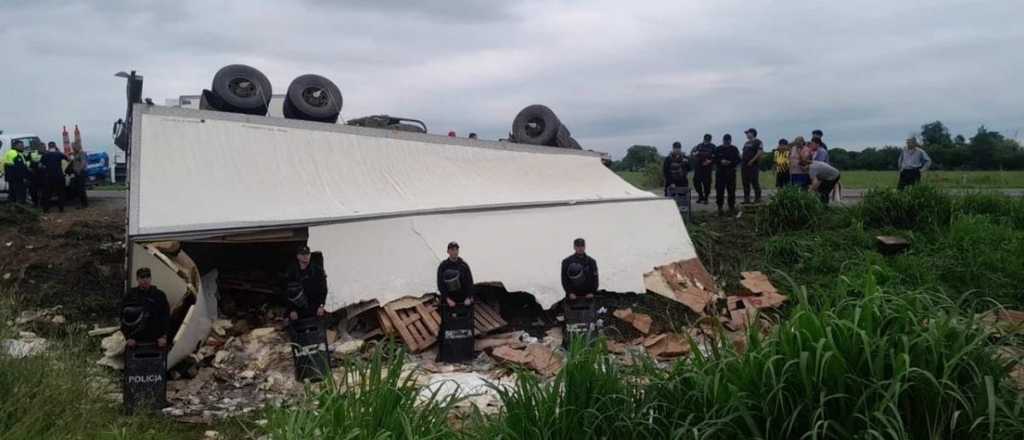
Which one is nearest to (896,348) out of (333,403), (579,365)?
(579,365)

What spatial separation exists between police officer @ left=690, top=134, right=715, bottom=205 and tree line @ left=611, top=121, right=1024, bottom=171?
1638 centimetres

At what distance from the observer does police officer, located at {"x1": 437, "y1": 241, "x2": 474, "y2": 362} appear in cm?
813

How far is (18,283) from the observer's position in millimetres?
10062

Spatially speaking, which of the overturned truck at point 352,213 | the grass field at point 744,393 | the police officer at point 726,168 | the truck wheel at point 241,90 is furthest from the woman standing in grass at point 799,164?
the grass field at point 744,393

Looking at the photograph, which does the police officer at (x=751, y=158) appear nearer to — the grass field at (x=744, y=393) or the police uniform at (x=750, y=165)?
the police uniform at (x=750, y=165)

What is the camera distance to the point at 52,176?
1602cm

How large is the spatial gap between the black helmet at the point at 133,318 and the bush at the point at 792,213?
29.6 ft

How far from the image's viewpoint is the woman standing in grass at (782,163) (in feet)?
48.4

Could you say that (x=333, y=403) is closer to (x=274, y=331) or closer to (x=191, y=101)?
(x=274, y=331)

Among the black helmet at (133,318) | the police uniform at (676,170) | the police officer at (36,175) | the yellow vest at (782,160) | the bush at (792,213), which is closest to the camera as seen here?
the black helmet at (133,318)

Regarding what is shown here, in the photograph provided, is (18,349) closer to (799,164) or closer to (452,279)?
(452,279)

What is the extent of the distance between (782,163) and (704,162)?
1.38 m

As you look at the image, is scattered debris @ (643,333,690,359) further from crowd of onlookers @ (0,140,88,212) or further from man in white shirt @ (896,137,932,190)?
crowd of onlookers @ (0,140,88,212)

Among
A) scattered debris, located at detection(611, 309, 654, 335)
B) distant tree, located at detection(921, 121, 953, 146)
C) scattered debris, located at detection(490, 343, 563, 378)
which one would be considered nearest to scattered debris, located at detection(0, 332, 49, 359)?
scattered debris, located at detection(490, 343, 563, 378)
